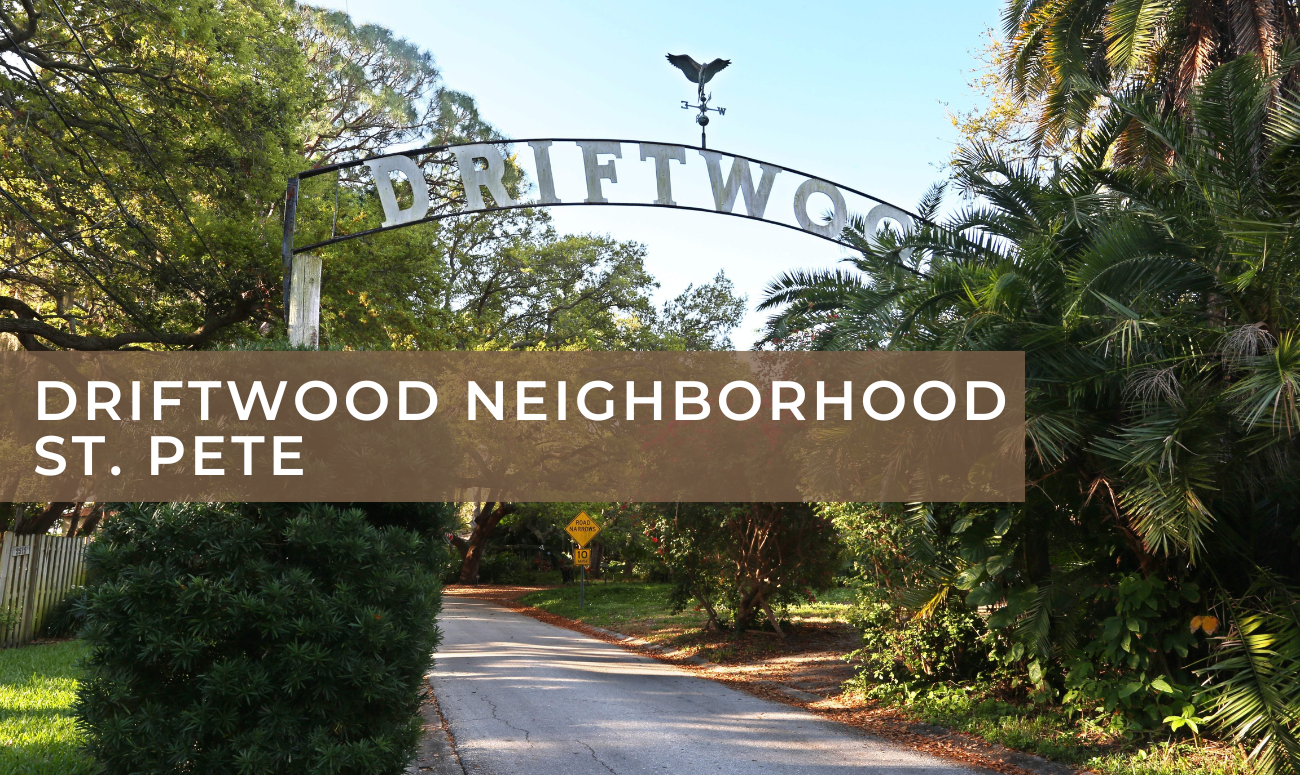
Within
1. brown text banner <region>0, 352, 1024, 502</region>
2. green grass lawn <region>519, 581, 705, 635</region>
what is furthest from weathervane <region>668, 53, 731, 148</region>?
green grass lawn <region>519, 581, 705, 635</region>

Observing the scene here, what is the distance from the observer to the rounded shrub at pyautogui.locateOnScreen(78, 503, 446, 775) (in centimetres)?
501

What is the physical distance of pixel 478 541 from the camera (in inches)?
1559

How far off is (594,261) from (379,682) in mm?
25665

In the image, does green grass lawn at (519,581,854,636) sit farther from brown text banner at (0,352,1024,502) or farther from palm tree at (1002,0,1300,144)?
palm tree at (1002,0,1300,144)

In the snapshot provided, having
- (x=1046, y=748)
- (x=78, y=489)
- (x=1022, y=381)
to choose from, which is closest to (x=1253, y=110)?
(x=1022, y=381)

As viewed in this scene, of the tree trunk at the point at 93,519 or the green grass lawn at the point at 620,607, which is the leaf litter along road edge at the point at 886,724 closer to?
the green grass lawn at the point at 620,607

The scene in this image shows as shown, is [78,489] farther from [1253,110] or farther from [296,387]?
[1253,110]

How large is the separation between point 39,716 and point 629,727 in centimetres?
519

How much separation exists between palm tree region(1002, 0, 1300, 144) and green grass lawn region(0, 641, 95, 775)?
10464 millimetres

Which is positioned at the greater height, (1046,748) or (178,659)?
(178,659)

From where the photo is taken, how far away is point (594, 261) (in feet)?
99.2

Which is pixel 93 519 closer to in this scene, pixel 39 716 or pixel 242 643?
pixel 39 716

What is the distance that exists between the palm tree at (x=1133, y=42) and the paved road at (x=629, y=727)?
6814mm

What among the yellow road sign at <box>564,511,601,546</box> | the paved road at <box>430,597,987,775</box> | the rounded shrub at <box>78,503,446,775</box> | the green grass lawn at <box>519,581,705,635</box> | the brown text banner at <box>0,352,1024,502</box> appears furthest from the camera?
the yellow road sign at <box>564,511,601,546</box>
